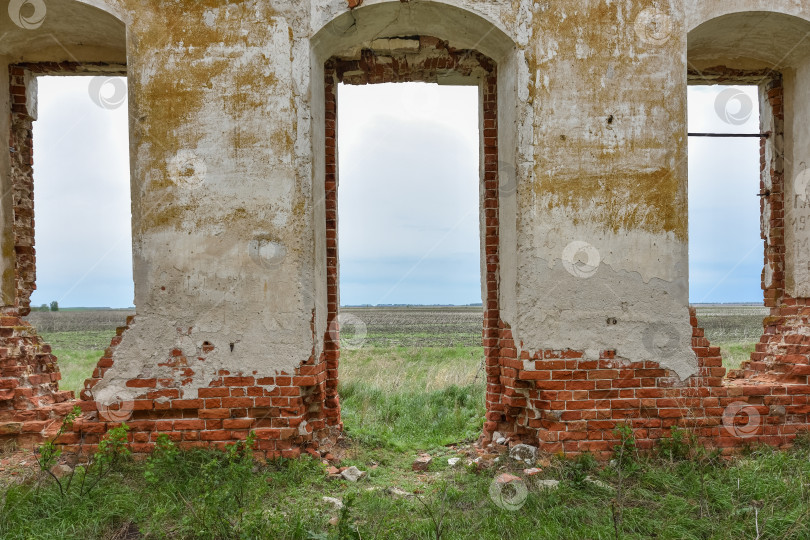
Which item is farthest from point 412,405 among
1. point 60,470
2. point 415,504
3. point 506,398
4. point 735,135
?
point 735,135

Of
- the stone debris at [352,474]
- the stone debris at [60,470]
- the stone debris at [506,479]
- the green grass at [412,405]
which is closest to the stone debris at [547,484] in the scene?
the stone debris at [506,479]

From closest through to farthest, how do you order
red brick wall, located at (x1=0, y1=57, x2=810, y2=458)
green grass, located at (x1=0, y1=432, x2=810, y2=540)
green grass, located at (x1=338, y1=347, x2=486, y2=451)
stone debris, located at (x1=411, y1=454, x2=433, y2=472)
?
green grass, located at (x1=0, y1=432, x2=810, y2=540) → red brick wall, located at (x1=0, y1=57, x2=810, y2=458) → stone debris, located at (x1=411, y1=454, x2=433, y2=472) → green grass, located at (x1=338, y1=347, x2=486, y2=451)

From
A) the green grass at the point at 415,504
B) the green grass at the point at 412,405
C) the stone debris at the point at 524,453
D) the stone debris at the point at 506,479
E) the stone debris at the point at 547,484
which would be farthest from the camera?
the green grass at the point at 412,405

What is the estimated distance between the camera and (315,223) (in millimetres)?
4387

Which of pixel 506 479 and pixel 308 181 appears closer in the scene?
pixel 506 479

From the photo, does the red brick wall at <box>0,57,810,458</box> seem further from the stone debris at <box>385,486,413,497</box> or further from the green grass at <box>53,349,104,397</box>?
the green grass at <box>53,349,104,397</box>

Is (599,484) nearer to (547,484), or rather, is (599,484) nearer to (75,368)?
(547,484)

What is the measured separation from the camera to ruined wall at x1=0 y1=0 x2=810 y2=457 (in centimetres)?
422

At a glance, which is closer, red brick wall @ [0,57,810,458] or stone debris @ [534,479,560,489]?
stone debris @ [534,479,560,489]

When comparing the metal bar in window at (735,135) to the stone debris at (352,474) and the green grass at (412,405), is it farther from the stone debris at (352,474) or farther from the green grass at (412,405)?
the stone debris at (352,474)

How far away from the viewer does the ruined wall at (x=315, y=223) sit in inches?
166

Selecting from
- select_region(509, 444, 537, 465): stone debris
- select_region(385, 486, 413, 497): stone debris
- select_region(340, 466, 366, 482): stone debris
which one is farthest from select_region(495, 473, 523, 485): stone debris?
select_region(340, 466, 366, 482): stone debris

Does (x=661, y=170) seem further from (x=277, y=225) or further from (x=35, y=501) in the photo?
(x=35, y=501)

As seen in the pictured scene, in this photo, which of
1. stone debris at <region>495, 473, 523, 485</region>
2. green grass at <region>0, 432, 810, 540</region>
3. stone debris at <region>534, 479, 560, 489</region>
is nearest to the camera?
green grass at <region>0, 432, 810, 540</region>
